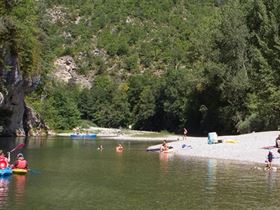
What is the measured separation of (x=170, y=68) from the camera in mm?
158500

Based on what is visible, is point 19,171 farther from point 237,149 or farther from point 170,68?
point 170,68

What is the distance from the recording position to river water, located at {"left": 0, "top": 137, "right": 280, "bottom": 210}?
26297mm

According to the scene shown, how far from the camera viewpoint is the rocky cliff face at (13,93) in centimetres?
6316

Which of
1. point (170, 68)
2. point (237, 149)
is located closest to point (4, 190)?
point (237, 149)

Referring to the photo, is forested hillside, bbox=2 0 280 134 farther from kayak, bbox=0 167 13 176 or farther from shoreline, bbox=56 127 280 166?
kayak, bbox=0 167 13 176

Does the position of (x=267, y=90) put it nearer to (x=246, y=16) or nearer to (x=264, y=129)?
(x=264, y=129)

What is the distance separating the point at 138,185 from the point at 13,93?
5184cm

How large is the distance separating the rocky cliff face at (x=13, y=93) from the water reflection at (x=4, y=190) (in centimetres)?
2803

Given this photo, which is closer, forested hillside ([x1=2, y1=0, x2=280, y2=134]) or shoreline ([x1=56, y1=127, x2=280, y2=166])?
shoreline ([x1=56, y1=127, x2=280, y2=166])

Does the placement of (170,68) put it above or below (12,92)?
above

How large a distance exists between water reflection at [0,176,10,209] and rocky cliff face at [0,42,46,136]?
92.0ft

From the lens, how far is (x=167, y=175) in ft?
123

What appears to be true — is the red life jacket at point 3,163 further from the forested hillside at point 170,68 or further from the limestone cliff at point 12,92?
the forested hillside at point 170,68

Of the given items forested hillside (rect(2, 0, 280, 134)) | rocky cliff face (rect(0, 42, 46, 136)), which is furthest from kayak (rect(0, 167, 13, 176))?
forested hillside (rect(2, 0, 280, 134))
